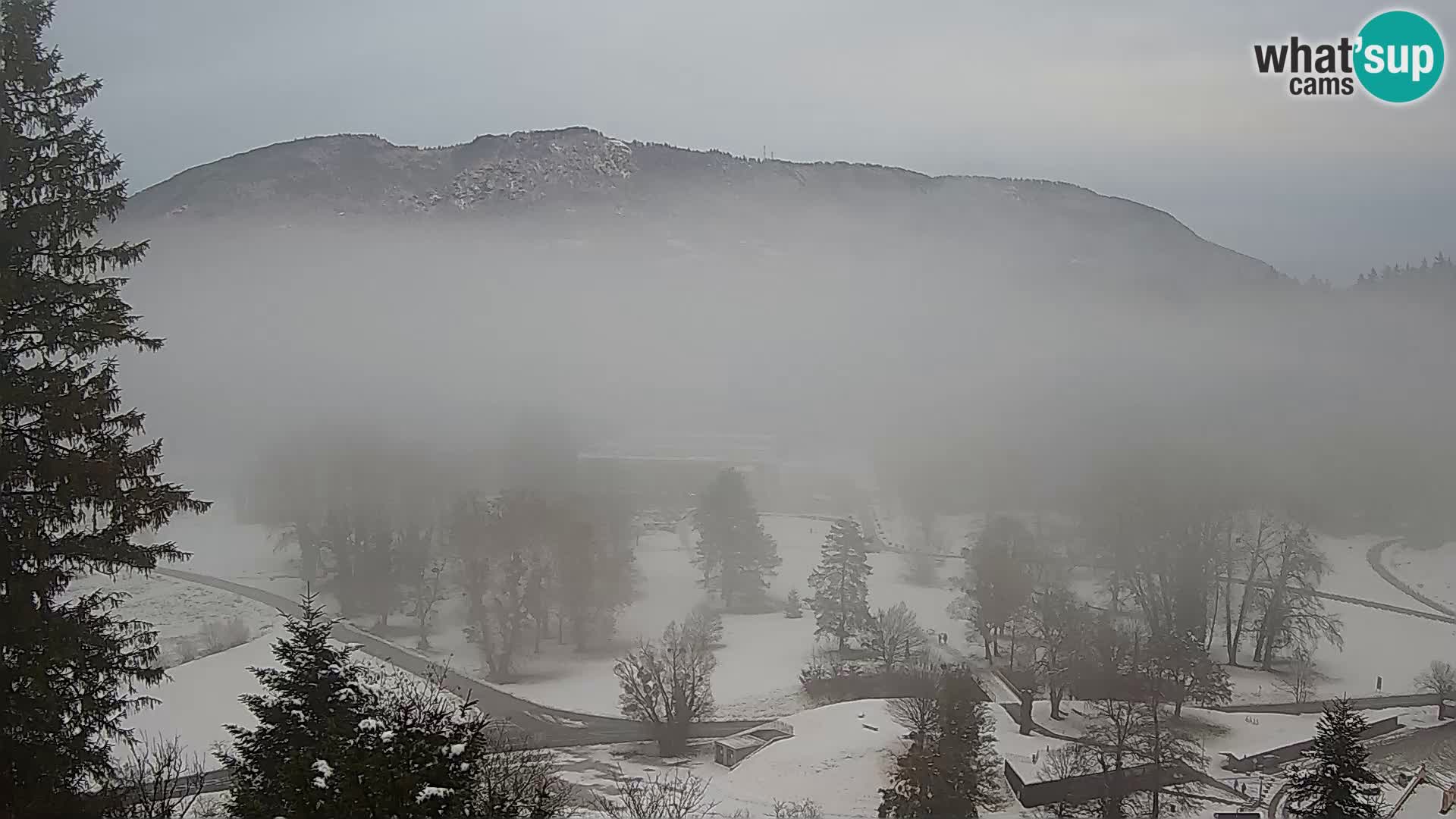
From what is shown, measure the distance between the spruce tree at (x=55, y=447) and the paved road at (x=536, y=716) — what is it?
574 cm

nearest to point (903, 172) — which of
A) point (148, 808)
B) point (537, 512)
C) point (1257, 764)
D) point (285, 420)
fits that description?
point (285, 420)

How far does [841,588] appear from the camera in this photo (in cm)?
1515

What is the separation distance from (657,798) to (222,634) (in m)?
8.51

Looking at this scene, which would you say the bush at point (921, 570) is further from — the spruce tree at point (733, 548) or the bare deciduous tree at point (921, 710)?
the bare deciduous tree at point (921, 710)

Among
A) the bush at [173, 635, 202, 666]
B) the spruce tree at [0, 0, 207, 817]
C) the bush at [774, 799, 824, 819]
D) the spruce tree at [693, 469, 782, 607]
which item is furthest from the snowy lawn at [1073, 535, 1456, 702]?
the bush at [173, 635, 202, 666]

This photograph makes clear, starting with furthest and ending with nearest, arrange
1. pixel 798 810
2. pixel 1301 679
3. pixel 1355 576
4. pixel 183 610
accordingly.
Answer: pixel 1355 576 < pixel 183 610 < pixel 1301 679 < pixel 798 810

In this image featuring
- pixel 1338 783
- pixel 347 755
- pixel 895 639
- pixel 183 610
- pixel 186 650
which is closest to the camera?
pixel 347 755

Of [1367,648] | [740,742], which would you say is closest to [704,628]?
[740,742]

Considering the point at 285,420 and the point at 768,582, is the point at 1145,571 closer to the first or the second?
the point at 768,582

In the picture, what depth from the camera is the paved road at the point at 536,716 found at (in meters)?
10.2

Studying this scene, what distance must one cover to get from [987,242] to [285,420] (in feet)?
115

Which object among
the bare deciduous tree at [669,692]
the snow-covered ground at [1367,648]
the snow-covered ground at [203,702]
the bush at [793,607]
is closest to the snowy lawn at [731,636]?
the bush at [793,607]

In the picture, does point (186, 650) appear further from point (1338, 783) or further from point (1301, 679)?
point (1301, 679)

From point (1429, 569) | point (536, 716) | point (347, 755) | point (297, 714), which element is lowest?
point (536, 716)
